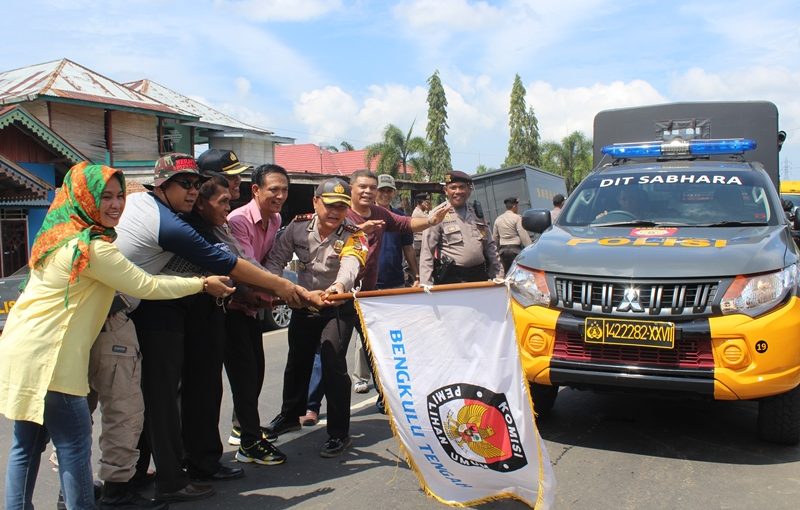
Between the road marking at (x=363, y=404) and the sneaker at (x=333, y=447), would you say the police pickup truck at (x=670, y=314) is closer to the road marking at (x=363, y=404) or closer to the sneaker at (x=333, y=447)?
the sneaker at (x=333, y=447)

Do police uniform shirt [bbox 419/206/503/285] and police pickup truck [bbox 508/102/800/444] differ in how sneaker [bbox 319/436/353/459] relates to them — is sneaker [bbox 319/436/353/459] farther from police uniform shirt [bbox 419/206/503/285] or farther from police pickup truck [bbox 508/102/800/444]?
police uniform shirt [bbox 419/206/503/285]

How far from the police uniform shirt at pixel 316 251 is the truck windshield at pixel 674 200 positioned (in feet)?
6.39

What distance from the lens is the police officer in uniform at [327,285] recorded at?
4398 millimetres

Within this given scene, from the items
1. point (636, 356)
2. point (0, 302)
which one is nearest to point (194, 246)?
point (636, 356)

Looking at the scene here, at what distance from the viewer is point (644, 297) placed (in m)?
4.06

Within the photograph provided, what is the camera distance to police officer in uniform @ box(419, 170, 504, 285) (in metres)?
6.03

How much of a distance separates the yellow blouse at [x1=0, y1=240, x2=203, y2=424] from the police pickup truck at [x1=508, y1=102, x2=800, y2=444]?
2427mm

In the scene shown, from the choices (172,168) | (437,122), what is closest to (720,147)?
(172,168)

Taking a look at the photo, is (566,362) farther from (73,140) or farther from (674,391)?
(73,140)

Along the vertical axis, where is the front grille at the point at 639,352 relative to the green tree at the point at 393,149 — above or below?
below

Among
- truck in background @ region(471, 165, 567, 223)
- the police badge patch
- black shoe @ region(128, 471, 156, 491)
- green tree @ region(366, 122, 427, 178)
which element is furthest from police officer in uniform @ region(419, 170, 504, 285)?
green tree @ region(366, 122, 427, 178)

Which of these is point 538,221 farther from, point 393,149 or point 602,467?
point 393,149

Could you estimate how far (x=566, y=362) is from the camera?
4.23 meters

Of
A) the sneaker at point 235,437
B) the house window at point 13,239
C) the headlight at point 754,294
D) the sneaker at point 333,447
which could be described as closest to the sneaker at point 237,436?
the sneaker at point 235,437
